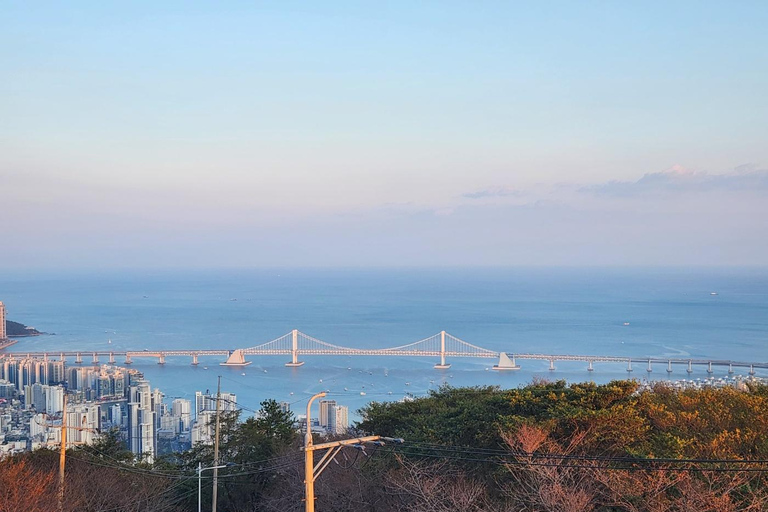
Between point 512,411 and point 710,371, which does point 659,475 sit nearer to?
point 512,411

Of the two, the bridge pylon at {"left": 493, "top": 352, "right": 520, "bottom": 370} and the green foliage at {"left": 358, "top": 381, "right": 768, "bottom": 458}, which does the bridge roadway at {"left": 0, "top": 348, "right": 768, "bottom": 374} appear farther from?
the green foliage at {"left": 358, "top": 381, "right": 768, "bottom": 458}

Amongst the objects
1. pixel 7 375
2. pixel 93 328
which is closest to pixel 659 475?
pixel 7 375

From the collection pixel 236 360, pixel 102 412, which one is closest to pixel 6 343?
pixel 236 360

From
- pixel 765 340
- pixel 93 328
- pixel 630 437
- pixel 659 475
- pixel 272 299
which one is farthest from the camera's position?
pixel 272 299

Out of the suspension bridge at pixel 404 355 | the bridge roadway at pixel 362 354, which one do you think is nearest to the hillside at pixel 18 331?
the bridge roadway at pixel 362 354

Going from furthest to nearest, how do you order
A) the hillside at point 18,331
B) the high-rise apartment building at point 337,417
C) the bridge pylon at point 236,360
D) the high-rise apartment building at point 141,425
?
the hillside at point 18,331 → the bridge pylon at point 236,360 → the high-rise apartment building at point 141,425 → the high-rise apartment building at point 337,417

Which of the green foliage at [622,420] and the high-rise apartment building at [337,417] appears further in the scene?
the high-rise apartment building at [337,417]

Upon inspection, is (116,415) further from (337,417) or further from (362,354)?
(362,354)

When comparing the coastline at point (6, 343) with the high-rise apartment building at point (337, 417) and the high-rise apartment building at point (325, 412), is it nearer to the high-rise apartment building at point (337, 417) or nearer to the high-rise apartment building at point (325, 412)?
the high-rise apartment building at point (325, 412)
